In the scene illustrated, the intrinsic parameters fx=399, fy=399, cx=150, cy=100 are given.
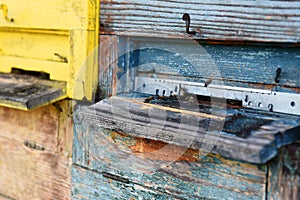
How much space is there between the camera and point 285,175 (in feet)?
2.71

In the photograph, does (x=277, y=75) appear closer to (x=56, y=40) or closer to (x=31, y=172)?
(x=56, y=40)

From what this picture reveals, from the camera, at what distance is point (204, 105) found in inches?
38.9

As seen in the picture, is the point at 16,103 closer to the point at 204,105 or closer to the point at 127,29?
the point at 127,29

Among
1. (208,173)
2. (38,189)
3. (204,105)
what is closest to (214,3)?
(204,105)

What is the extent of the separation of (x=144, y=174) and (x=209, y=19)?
438mm

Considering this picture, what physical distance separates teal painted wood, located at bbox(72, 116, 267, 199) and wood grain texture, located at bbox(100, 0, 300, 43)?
0.29m

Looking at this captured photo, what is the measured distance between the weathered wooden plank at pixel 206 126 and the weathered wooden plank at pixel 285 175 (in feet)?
0.12

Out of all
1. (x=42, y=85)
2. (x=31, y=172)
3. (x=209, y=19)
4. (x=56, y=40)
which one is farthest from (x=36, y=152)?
(x=209, y=19)

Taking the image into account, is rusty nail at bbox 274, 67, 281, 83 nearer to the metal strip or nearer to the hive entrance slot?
the metal strip

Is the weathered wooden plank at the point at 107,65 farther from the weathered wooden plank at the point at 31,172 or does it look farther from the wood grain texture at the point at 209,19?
the weathered wooden plank at the point at 31,172

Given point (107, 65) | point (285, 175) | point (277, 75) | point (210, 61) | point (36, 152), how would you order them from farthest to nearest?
point (36, 152) < point (107, 65) < point (210, 61) < point (277, 75) < point (285, 175)

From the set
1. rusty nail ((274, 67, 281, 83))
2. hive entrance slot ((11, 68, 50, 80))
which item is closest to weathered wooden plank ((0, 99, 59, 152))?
hive entrance slot ((11, 68, 50, 80))

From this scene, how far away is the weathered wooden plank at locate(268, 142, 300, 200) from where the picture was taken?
0.80 meters

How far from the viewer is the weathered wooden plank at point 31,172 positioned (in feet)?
4.27
